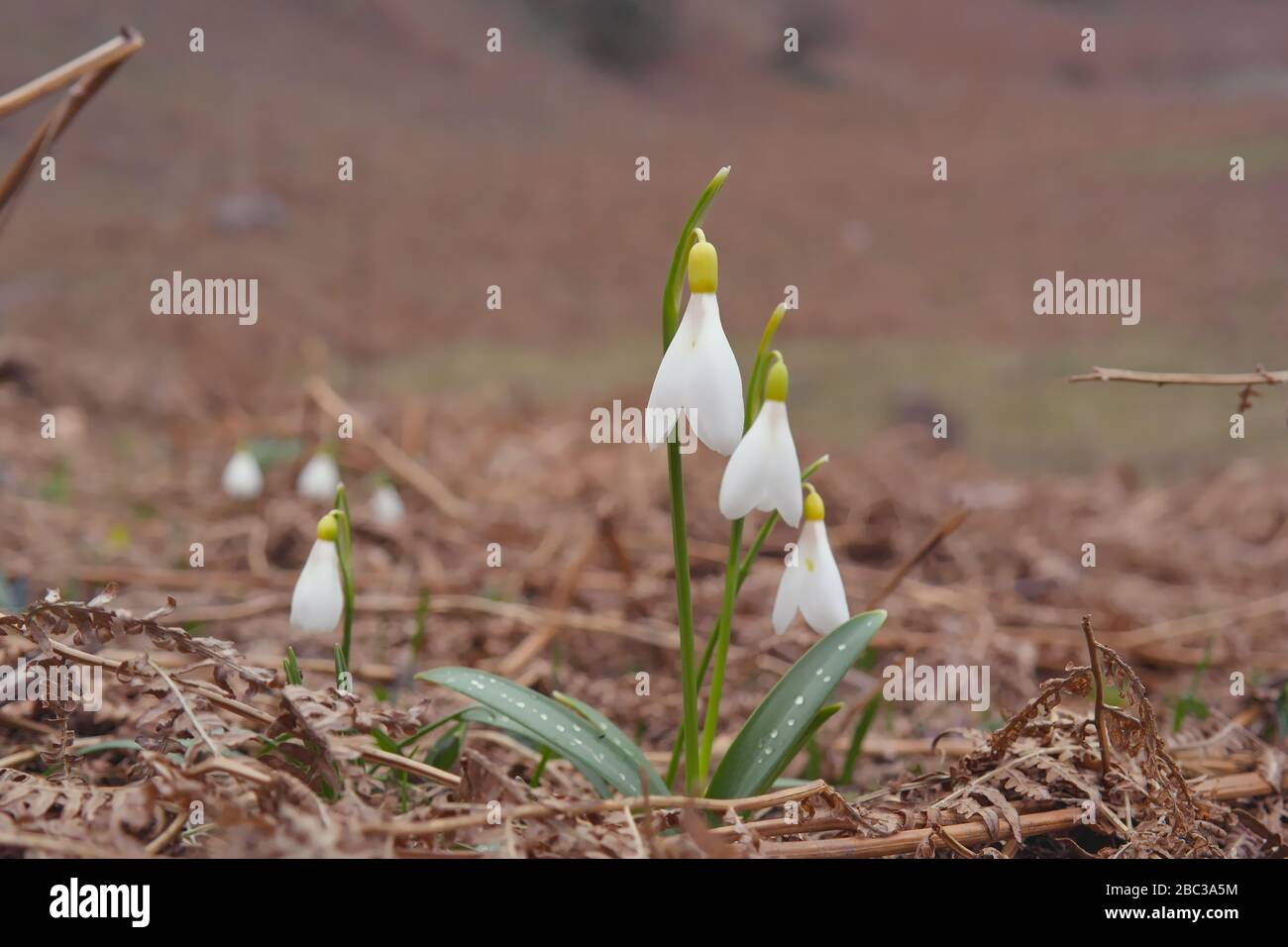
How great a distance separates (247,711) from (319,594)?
0.69 ft

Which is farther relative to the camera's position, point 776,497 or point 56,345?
point 56,345

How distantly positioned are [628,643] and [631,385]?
11.3ft

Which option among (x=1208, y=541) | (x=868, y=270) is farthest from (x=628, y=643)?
(x=868, y=270)

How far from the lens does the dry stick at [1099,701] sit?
0.98 meters

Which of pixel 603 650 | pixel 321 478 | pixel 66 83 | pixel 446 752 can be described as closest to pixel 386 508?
pixel 321 478

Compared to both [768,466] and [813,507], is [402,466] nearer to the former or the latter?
[813,507]

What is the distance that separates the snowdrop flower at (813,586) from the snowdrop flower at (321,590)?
0.54m

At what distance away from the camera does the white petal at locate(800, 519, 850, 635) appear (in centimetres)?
116

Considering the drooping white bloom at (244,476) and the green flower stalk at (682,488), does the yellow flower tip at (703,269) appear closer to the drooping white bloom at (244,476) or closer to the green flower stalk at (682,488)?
the green flower stalk at (682,488)

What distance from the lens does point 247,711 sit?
1023 millimetres
